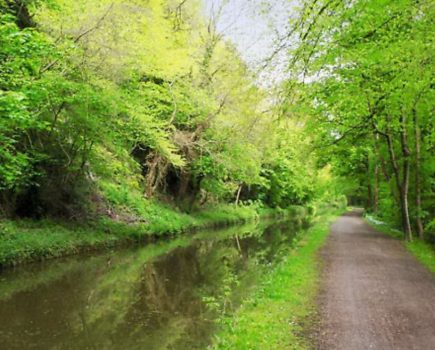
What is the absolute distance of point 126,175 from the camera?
2577cm

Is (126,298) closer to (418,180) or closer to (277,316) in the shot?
(277,316)

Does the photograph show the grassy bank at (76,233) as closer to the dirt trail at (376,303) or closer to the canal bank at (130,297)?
the canal bank at (130,297)

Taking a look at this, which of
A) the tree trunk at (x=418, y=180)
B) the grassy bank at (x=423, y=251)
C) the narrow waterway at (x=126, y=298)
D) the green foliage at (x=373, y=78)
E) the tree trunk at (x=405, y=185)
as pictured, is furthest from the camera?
the tree trunk at (x=418, y=180)

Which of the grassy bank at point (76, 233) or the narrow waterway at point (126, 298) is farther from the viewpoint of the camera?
the grassy bank at point (76, 233)

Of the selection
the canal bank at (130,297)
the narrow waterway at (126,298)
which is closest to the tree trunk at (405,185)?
the canal bank at (130,297)

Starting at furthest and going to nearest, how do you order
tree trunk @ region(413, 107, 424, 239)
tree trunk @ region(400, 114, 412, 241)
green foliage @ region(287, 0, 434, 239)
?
tree trunk @ region(413, 107, 424, 239)
tree trunk @ region(400, 114, 412, 241)
green foliage @ region(287, 0, 434, 239)

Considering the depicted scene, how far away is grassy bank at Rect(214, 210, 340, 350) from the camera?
7.50 meters

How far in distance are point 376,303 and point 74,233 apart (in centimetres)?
1279

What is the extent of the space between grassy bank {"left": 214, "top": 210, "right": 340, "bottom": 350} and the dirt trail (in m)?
0.35

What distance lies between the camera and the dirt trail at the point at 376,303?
745 cm

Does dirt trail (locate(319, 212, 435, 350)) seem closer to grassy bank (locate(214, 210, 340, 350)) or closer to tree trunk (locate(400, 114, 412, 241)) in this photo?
grassy bank (locate(214, 210, 340, 350))

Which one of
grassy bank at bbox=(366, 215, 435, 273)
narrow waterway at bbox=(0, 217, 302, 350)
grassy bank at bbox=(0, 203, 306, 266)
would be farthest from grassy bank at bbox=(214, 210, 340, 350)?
grassy bank at bbox=(0, 203, 306, 266)

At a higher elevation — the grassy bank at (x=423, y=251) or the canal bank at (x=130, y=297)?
the grassy bank at (x=423, y=251)

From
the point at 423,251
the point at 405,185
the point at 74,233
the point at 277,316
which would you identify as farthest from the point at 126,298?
the point at 405,185
